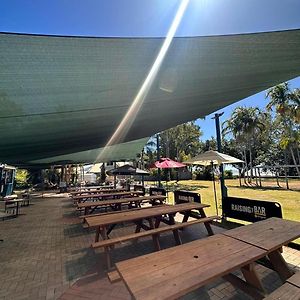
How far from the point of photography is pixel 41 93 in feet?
9.14

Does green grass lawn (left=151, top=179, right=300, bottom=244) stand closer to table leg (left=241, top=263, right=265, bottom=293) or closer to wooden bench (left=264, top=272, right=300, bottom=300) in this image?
table leg (left=241, top=263, right=265, bottom=293)

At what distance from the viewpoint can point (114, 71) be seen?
2676 mm

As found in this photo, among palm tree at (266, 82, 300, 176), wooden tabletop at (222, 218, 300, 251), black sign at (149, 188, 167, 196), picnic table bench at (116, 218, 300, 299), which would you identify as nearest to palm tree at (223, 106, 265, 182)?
palm tree at (266, 82, 300, 176)

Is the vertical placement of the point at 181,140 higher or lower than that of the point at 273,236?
higher

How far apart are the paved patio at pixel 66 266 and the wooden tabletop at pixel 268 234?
662mm

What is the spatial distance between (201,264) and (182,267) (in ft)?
0.61

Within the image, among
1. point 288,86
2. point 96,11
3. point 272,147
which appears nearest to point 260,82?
point 96,11

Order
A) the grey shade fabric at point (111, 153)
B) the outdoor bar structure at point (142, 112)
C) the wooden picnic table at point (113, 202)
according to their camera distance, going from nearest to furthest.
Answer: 1. the outdoor bar structure at point (142, 112)
2. the wooden picnic table at point (113, 202)
3. the grey shade fabric at point (111, 153)

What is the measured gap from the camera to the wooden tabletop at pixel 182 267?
1577 millimetres

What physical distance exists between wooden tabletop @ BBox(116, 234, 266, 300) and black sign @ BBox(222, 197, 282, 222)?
198 cm

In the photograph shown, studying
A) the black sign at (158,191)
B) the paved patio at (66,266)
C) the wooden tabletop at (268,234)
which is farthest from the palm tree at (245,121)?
the wooden tabletop at (268,234)

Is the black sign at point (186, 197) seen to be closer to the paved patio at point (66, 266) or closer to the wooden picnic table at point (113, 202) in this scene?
the wooden picnic table at point (113, 202)

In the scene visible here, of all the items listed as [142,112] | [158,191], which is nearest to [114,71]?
[142,112]

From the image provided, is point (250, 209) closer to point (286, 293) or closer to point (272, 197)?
point (286, 293)
